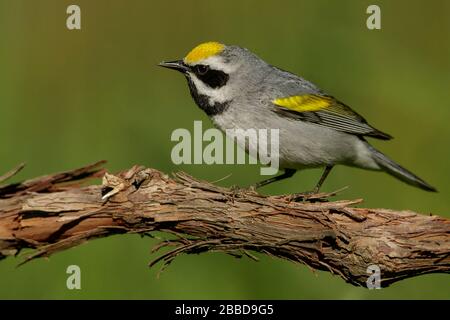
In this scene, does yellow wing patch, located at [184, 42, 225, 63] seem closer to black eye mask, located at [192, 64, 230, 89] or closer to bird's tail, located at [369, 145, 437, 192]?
black eye mask, located at [192, 64, 230, 89]

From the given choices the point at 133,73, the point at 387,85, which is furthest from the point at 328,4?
the point at 133,73

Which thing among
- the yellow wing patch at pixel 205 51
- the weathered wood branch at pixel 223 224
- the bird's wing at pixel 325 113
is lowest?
the weathered wood branch at pixel 223 224

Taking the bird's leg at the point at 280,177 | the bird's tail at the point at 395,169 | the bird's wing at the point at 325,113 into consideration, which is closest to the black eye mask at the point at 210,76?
the bird's wing at the point at 325,113

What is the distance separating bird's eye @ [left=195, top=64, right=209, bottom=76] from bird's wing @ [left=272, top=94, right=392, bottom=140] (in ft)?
1.50

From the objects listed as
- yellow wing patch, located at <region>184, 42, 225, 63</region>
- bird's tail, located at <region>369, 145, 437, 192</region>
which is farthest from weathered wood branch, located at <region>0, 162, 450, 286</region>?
bird's tail, located at <region>369, 145, 437, 192</region>

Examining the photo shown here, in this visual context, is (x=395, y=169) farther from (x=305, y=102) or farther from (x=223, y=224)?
(x=223, y=224)

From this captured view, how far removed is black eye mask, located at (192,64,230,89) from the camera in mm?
4551

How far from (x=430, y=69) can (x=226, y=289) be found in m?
A: 2.53

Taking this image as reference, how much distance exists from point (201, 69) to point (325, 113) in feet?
2.82

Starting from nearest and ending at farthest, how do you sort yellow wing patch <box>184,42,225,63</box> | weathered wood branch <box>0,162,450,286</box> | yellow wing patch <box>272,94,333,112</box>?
1. weathered wood branch <box>0,162,450,286</box>
2. yellow wing patch <box>184,42,225,63</box>
3. yellow wing patch <box>272,94,333,112</box>

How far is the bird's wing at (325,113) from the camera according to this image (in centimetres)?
468

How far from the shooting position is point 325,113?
190 inches

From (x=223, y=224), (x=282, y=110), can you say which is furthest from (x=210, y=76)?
(x=223, y=224)

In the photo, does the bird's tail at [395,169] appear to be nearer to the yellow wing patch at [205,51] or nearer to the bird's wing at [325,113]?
the bird's wing at [325,113]
